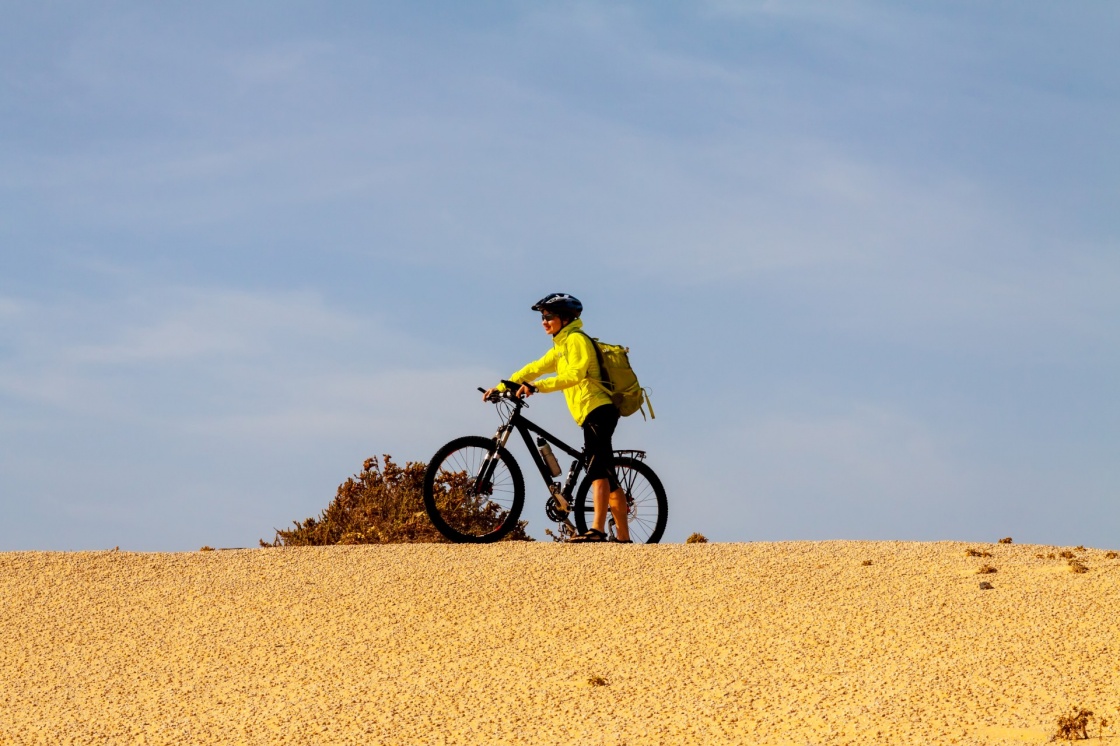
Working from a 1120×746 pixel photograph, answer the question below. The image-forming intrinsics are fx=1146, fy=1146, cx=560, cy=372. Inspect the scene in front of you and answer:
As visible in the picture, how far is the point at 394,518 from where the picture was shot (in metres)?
14.4

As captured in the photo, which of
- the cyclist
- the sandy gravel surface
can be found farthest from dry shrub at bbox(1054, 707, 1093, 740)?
the cyclist

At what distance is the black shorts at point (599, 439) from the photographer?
36.0 feet

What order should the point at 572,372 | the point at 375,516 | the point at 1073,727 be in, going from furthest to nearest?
1. the point at 375,516
2. the point at 572,372
3. the point at 1073,727

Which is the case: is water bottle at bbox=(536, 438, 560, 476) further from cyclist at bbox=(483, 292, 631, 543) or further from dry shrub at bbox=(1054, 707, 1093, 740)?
dry shrub at bbox=(1054, 707, 1093, 740)

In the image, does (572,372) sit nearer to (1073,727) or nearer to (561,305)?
(561,305)

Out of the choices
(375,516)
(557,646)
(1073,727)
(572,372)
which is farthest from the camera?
(375,516)

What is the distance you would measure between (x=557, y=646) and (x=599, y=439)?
10.9ft

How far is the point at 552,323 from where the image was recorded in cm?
1101

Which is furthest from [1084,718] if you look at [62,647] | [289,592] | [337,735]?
[62,647]

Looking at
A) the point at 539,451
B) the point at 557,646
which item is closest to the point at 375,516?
the point at 539,451

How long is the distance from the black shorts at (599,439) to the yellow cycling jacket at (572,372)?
81 millimetres

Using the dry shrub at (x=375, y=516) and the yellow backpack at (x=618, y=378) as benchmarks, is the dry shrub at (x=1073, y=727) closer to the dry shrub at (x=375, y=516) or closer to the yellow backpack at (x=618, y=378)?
the yellow backpack at (x=618, y=378)

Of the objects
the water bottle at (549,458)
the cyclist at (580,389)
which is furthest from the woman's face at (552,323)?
the water bottle at (549,458)

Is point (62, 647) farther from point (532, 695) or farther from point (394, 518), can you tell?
point (394, 518)
